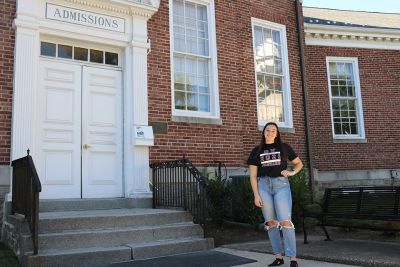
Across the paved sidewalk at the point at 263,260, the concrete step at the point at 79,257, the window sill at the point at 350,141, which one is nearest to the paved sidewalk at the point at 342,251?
the paved sidewalk at the point at 263,260

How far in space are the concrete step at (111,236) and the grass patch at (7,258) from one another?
0.74 ft

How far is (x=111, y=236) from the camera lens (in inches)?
247

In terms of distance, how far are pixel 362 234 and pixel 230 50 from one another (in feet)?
15.9

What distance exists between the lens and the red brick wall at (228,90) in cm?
895

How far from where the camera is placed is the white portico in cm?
750

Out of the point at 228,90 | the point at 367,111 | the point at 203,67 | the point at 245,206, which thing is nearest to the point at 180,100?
the point at 203,67

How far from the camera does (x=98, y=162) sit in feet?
26.8

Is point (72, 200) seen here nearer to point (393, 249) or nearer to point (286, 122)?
point (393, 249)

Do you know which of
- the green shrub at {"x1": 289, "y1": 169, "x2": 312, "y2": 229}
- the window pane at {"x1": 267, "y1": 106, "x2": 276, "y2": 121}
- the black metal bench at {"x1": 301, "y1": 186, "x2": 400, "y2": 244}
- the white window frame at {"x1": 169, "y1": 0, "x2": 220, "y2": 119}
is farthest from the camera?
the window pane at {"x1": 267, "y1": 106, "x2": 276, "y2": 121}

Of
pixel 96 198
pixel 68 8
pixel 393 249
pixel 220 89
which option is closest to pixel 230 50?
pixel 220 89

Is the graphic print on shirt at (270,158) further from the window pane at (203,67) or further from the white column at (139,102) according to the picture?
the window pane at (203,67)

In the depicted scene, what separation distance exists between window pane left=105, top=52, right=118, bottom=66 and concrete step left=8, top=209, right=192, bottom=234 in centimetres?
298

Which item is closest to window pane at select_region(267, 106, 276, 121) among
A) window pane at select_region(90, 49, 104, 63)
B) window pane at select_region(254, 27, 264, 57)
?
window pane at select_region(254, 27, 264, 57)

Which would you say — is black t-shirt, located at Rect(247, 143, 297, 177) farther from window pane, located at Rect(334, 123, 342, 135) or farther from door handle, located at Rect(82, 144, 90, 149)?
window pane, located at Rect(334, 123, 342, 135)
